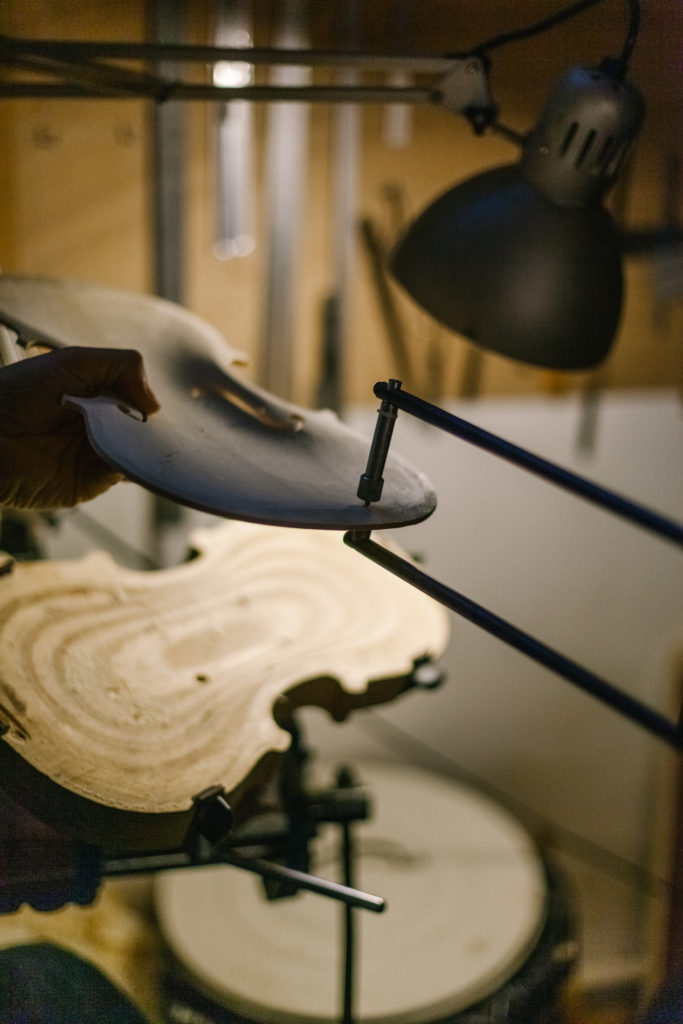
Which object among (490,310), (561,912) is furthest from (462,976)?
(490,310)

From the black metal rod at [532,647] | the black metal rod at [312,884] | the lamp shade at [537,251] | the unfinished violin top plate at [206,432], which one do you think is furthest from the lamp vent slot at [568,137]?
the black metal rod at [312,884]

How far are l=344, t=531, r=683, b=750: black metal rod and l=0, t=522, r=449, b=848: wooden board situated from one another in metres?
0.23

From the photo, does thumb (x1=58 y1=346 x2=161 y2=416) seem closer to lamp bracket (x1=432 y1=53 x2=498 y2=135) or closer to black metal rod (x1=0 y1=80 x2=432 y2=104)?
black metal rod (x1=0 y1=80 x2=432 y2=104)

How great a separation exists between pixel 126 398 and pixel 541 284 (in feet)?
1.25

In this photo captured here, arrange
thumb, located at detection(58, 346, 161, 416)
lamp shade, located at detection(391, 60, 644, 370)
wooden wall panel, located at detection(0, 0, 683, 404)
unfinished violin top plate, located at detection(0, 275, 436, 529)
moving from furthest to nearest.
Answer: wooden wall panel, located at detection(0, 0, 683, 404)
lamp shade, located at detection(391, 60, 644, 370)
thumb, located at detection(58, 346, 161, 416)
unfinished violin top plate, located at detection(0, 275, 436, 529)

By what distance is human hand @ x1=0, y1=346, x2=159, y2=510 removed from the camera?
0.69 metres

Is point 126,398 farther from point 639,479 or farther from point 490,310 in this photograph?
point 639,479

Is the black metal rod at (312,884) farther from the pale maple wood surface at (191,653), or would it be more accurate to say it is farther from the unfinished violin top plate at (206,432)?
the unfinished violin top plate at (206,432)

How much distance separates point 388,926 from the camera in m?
1.35

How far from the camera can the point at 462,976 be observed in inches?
48.0

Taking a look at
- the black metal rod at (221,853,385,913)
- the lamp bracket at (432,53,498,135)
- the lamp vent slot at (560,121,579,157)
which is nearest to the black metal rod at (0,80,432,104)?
the lamp bracket at (432,53,498,135)

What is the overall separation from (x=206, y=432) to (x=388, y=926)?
945mm

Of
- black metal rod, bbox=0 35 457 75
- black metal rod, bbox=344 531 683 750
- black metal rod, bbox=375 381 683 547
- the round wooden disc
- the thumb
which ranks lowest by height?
the round wooden disc

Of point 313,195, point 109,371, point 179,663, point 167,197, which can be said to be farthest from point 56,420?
point 313,195
